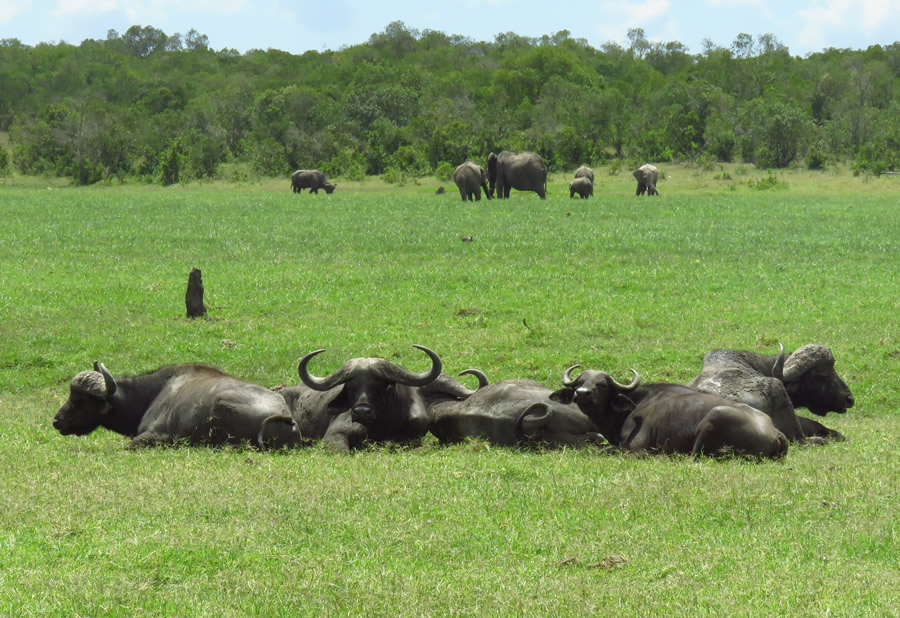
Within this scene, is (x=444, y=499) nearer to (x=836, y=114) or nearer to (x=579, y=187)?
(x=579, y=187)

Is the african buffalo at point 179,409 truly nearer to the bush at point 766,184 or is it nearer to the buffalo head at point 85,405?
the buffalo head at point 85,405

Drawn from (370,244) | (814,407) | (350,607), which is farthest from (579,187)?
(350,607)

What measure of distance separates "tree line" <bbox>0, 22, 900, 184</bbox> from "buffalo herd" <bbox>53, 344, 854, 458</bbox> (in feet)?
152

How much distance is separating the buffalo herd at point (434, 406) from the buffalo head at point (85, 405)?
0.01m

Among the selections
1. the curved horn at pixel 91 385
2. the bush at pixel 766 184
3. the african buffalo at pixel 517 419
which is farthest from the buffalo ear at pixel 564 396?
the bush at pixel 766 184

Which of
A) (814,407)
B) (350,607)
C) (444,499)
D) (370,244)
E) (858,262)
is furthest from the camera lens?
(370,244)

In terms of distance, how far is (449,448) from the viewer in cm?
1009

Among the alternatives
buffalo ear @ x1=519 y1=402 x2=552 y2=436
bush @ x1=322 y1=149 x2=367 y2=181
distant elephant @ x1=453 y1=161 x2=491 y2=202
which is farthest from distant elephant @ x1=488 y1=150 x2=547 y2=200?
buffalo ear @ x1=519 y1=402 x2=552 y2=436

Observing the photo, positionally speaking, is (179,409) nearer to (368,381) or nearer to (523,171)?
(368,381)

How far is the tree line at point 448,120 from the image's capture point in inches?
2448

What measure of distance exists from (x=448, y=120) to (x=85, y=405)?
6038 cm

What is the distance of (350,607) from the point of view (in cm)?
549

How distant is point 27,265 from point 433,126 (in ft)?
149

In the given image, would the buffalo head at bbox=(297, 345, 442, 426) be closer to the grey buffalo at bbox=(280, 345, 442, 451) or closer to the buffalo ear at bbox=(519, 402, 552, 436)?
the grey buffalo at bbox=(280, 345, 442, 451)
